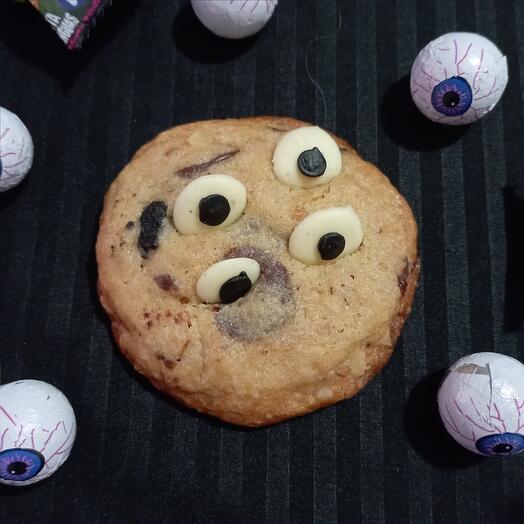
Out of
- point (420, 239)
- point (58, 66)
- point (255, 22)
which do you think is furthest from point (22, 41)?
point (420, 239)

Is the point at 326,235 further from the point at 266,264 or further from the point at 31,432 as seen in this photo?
the point at 31,432

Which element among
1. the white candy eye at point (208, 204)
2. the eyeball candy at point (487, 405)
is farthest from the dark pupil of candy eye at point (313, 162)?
the eyeball candy at point (487, 405)

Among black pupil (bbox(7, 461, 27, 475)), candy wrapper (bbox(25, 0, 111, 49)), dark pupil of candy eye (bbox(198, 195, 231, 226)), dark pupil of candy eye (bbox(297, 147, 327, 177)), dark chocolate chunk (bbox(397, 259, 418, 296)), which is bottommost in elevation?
dark chocolate chunk (bbox(397, 259, 418, 296))

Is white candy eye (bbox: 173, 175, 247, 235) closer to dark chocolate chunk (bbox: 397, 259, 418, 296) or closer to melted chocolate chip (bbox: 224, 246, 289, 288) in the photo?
melted chocolate chip (bbox: 224, 246, 289, 288)

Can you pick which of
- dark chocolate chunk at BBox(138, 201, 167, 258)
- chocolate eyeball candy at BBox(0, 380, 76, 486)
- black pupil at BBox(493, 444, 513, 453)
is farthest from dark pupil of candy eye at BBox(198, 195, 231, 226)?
black pupil at BBox(493, 444, 513, 453)

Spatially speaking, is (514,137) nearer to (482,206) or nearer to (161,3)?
(482,206)
